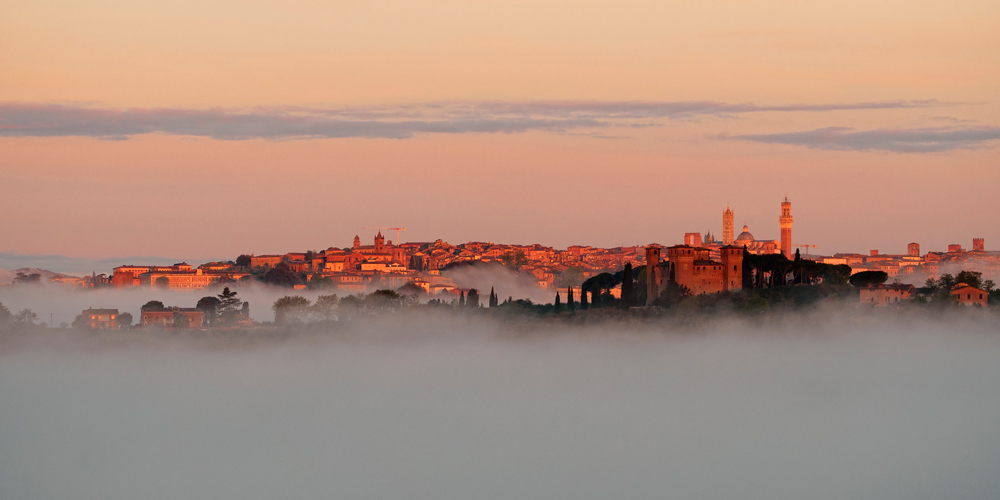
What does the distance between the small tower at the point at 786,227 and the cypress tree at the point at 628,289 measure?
57341 mm

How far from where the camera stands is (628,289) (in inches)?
3150

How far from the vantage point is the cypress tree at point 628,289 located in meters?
79.2

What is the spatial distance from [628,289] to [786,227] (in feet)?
208

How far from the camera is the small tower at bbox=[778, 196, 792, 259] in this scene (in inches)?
5428

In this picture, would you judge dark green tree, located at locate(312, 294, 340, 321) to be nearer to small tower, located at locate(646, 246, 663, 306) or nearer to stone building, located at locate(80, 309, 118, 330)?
stone building, located at locate(80, 309, 118, 330)

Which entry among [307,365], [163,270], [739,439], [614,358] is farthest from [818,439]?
[163,270]

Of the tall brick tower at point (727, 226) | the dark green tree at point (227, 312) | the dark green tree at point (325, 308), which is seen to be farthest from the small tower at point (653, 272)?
the tall brick tower at point (727, 226)

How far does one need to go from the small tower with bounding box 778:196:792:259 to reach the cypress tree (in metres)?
57.3

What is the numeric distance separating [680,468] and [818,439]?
380 inches

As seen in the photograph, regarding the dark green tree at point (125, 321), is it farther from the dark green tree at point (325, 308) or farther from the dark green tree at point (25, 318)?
the dark green tree at point (325, 308)

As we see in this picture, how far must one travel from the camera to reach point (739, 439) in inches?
3676

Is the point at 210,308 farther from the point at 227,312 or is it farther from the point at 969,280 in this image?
the point at 969,280

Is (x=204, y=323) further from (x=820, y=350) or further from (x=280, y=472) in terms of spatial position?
(x=820, y=350)

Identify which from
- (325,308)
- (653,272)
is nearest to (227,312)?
(325,308)
